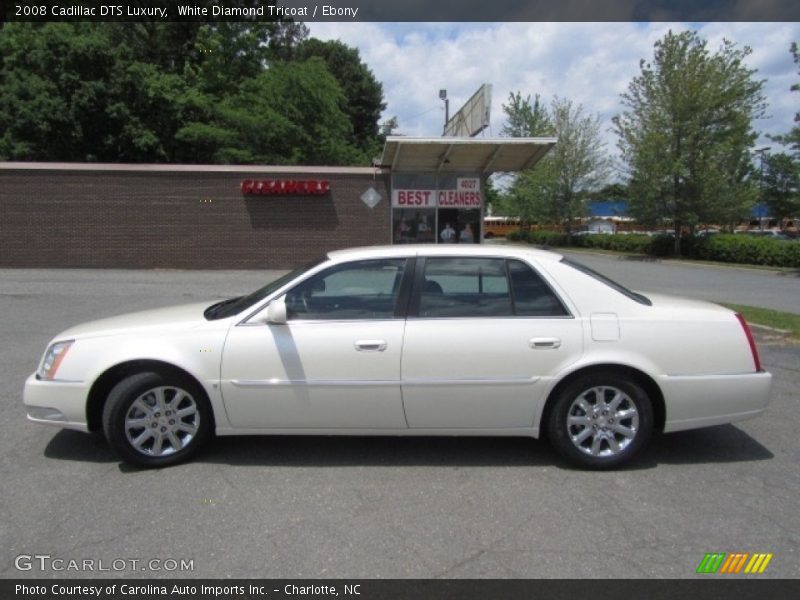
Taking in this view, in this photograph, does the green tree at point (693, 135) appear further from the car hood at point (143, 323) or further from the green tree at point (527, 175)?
the car hood at point (143, 323)

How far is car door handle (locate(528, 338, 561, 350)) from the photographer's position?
13.5 ft

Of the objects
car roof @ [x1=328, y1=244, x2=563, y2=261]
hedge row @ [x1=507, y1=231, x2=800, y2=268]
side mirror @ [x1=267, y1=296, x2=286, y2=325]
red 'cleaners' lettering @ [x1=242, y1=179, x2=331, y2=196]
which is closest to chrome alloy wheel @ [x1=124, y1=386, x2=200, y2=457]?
side mirror @ [x1=267, y1=296, x2=286, y2=325]

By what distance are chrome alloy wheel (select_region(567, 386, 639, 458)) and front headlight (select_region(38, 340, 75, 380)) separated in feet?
11.3

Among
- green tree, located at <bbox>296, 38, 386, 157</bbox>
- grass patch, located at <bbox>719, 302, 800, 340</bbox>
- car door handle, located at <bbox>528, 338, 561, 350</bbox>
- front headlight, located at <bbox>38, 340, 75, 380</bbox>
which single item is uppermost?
green tree, located at <bbox>296, 38, 386, 157</bbox>

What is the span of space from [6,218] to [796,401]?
21.0 meters

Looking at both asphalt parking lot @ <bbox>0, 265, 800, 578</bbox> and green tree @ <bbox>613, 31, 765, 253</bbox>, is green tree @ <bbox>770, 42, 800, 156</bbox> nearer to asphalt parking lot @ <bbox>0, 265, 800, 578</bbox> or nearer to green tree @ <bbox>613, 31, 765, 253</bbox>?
green tree @ <bbox>613, 31, 765, 253</bbox>

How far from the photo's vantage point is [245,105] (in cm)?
2747

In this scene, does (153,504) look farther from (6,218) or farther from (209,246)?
(6,218)

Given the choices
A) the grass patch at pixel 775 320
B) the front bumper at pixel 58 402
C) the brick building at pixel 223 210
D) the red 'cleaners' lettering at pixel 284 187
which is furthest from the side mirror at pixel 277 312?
the red 'cleaners' lettering at pixel 284 187

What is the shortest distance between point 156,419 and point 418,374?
179 centimetres

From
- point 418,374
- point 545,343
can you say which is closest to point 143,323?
point 418,374

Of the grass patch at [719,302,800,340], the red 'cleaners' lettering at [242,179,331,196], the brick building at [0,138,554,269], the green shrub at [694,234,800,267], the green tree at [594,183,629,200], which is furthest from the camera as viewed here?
the green tree at [594,183,629,200]
